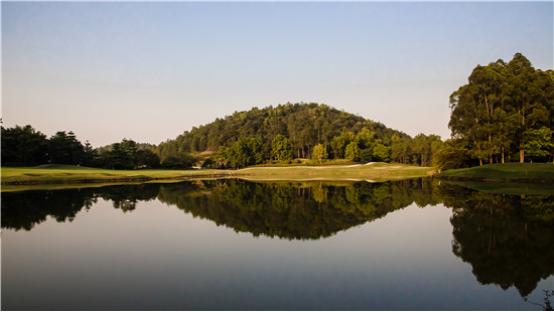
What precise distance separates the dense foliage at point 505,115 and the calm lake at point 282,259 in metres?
32.2

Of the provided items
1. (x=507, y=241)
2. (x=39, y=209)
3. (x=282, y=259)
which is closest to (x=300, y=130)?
(x=39, y=209)

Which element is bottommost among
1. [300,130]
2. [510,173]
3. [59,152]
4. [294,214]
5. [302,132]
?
[294,214]

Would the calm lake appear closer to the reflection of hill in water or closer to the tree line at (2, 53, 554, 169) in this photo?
the reflection of hill in water

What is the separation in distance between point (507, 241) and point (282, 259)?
7954 mm

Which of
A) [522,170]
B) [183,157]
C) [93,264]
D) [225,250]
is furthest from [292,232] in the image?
[183,157]

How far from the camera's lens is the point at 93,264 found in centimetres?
1148

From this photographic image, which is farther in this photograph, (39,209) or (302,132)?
(302,132)

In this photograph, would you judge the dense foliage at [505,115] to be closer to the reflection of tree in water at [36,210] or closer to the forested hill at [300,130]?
the reflection of tree in water at [36,210]

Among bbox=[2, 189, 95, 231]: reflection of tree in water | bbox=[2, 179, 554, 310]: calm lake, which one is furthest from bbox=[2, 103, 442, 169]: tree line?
bbox=[2, 179, 554, 310]: calm lake

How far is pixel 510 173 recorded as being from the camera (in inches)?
1721

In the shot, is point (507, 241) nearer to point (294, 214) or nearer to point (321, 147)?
point (294, 214)

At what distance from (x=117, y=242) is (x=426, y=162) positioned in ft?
383

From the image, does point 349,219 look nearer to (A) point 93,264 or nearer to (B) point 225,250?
(B) point 225,250

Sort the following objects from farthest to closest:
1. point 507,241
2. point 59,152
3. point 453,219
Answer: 1. point 59,152
2. point 453,219
3. point 507,241
